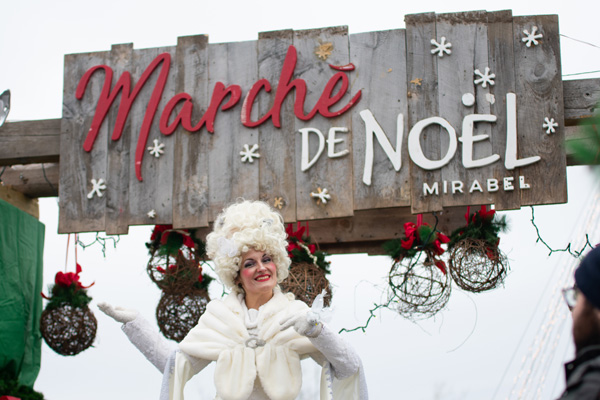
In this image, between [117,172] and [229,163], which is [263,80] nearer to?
[229,163]

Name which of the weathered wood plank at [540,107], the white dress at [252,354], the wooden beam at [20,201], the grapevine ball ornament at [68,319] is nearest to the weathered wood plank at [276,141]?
the white dress at [252,354]

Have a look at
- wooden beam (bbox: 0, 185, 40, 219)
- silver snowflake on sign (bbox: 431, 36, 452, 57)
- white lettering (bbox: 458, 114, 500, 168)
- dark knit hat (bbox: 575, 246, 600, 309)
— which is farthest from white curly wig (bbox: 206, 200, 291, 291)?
wooden beam (bbox: 0, 185, 40, 219)

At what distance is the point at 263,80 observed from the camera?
18.6ft

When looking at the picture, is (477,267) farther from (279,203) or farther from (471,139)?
(279,203)

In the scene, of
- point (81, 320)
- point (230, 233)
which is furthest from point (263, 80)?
point (81, 320)

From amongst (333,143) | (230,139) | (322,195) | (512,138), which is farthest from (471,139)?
(230,139)

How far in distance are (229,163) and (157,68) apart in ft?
2.86

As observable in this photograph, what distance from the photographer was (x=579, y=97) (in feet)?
17.7

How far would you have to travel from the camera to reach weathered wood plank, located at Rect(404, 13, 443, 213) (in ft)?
17.4

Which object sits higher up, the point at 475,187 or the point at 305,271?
the point at 475,187

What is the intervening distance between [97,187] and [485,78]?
2588mm

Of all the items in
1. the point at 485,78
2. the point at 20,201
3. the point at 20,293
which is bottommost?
the point at 20,293

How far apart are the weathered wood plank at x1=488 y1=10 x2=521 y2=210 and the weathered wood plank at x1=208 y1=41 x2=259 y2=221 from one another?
4.79 feet

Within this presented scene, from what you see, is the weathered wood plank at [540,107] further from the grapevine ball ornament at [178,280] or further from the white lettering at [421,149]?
the grapevine ball ornament at [178,280]
